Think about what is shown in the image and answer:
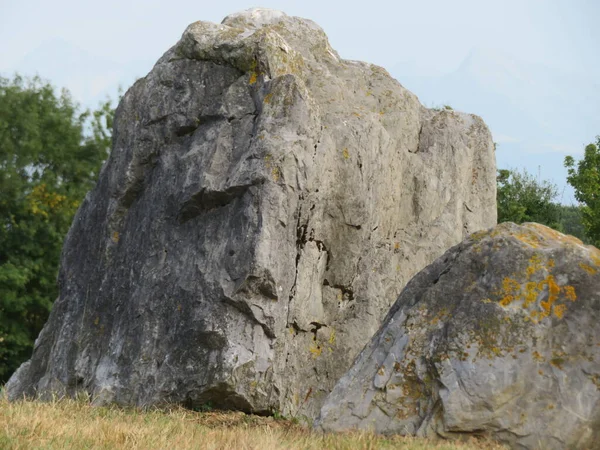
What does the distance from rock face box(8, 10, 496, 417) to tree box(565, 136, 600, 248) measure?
68.5 feet

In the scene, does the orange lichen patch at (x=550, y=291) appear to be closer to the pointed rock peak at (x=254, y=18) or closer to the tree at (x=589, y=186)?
the pointed rock peak at (x=254, y=18)

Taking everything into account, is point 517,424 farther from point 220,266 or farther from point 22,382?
point 22,382

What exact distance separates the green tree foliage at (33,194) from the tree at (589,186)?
18.8 meters

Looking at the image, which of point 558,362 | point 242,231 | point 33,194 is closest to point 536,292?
point 558,362

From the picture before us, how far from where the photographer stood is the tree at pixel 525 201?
33.3 meters

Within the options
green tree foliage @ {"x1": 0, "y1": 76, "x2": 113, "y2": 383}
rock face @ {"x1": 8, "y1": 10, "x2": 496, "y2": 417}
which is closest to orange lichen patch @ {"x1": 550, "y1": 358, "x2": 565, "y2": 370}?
rock face @ {"x1": 8, "y1": 10, "x2": 496, "y2": 417}

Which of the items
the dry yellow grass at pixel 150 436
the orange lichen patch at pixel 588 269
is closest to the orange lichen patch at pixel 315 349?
the dry yellow grass at pixel 150 436

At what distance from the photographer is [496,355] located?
7953 mm

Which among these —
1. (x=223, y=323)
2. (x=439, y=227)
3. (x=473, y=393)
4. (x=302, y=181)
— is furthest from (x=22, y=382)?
(x=473, y=393)

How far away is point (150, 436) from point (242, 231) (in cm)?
352

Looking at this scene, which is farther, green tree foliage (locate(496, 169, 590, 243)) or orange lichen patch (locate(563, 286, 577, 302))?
green tree foliage (locate(496, 169, 590, 243))

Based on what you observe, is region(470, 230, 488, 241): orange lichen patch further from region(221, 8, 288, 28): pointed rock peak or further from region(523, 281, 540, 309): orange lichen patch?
region(221, 8, 288, 28): pointed rock peak

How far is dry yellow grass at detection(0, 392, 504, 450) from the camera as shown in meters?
7.23

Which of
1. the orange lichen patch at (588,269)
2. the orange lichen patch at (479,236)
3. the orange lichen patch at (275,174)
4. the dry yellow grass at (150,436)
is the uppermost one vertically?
the orange lichen patch at (275,174)
